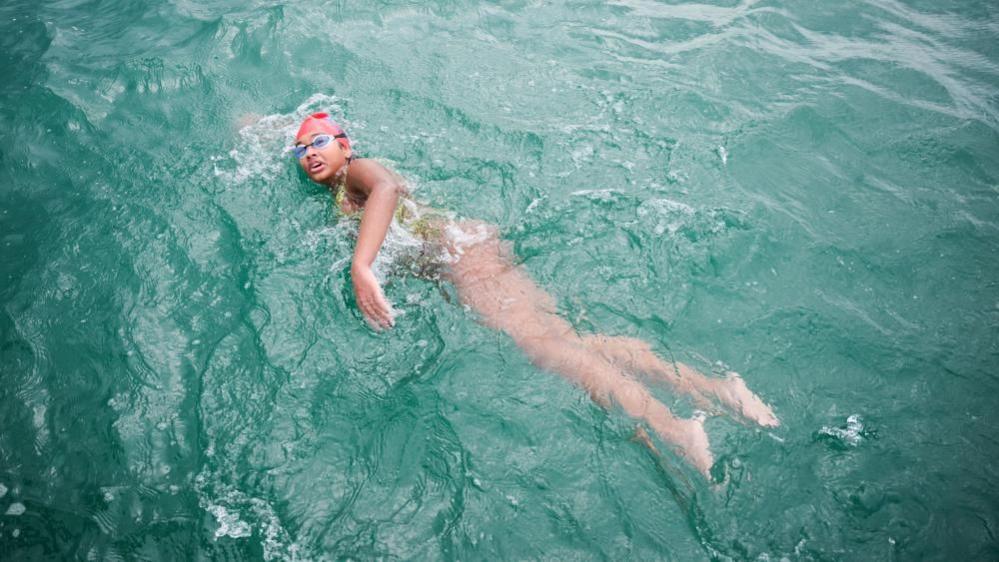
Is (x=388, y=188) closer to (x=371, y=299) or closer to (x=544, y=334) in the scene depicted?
(x=371, y=299)

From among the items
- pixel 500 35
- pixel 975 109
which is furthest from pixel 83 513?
pixel 975 109

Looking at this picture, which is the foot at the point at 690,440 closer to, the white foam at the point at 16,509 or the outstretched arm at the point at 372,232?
the outstretched arm at the point at 372,232

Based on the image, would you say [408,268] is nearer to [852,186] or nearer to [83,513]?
[83,513]

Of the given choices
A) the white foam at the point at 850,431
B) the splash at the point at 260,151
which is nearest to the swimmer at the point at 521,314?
the white foam at the point at 850,431

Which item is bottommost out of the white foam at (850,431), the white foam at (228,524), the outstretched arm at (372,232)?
the white foam at (228,524)

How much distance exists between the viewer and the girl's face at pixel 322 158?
4555 mm

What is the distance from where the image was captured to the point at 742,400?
145 inches

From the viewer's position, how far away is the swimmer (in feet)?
11.9

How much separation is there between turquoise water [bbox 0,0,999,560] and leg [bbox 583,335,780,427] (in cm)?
14

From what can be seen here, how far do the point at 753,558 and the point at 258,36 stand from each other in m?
9.08

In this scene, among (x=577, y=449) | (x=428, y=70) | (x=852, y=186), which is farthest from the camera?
(x=428, y=70)

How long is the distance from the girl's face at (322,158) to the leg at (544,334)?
4.41 feet

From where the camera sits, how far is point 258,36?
7852 mm

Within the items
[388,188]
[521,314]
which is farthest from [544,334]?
[388,188]
